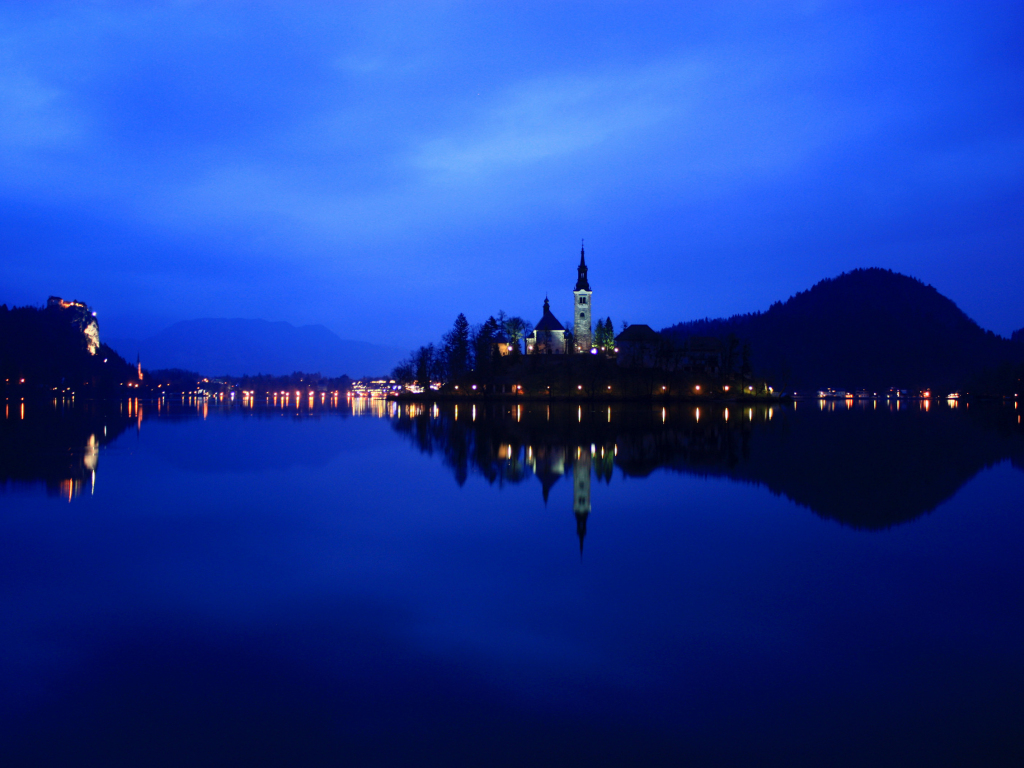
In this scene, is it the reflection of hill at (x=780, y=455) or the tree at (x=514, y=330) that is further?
the tree at (x=514, y=330)

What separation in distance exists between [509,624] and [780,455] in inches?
1106

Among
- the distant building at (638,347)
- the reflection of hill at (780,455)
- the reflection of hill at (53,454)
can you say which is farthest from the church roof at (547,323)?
the reflection of hill at (53,454)

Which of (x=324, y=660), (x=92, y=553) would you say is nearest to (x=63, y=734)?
(x=324, y=660)

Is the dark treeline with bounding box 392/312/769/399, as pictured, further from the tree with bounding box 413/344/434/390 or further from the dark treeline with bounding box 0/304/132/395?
the dark treeline with bounding box 0/304/132/395

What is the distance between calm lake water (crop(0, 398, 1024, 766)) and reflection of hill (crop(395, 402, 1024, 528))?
49 cm

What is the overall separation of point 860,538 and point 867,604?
18.5ft

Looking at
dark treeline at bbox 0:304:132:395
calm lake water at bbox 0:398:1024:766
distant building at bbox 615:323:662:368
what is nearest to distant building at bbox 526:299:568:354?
distant building at bbox 615:323:662:368

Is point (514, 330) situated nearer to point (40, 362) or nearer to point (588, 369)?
point (588, 369)

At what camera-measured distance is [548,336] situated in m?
139

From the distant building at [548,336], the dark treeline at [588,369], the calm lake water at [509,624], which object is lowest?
the calm lake water at [509,624]

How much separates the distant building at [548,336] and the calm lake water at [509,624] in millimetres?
114885

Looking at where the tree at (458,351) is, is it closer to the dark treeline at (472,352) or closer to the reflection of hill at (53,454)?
the dark treeline at (472,352)

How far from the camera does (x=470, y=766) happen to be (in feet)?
22.0

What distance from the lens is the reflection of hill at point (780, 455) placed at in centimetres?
2316
